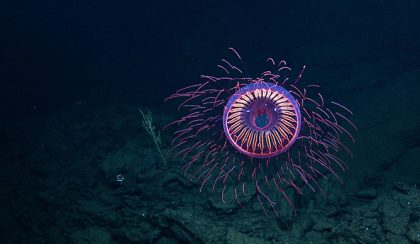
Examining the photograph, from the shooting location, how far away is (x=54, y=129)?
7125 mm

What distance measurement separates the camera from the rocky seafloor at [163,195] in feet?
13.7

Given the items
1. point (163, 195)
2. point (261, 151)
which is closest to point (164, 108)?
point (163, 195)

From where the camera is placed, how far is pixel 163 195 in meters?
5.22

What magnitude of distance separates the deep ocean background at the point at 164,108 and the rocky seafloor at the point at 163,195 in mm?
23

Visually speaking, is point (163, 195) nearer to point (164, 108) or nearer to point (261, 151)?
point (261, 151)

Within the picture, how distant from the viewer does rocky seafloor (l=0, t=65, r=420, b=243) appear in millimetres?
4172

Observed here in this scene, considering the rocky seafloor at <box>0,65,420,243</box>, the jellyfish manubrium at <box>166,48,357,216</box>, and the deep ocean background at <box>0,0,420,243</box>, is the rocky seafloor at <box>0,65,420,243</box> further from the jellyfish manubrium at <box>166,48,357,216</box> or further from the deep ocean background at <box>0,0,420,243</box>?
the jellyfish manubrium at <box>166,48,357,216</box>

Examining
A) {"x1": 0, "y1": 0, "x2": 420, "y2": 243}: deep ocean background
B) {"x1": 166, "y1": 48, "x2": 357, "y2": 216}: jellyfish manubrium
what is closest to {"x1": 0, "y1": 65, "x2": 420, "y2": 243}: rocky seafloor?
{"x1": 0, "y1": 0, "x2": 420, "y2": 243}: deep ocean background

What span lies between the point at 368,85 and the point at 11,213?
9.12 meters

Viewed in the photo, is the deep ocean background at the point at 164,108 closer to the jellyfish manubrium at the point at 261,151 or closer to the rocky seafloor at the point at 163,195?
the rocky seafloor at the point at 163,195

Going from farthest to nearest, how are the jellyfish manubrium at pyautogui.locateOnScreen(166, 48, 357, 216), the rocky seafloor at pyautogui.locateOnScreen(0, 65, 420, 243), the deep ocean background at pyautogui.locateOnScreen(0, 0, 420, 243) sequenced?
the jellyfish manubrium at pyautogui.locateOnScreen(166, 48, 357, 216)
the deep ocean background at pyautogui.locateOnScreen(0, 0, 420, 243)
the rocky seafloor at pyautogui.locateOnScreen(0, 65, 420, 243)

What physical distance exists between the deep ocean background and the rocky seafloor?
0.02 m

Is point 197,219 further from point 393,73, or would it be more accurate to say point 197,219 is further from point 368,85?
point 393,73

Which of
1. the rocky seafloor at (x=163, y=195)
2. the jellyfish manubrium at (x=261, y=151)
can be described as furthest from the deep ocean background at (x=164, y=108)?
the jellyfish manubrium at (x=261, y=151)
